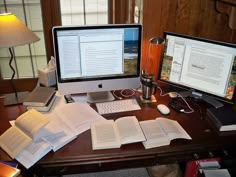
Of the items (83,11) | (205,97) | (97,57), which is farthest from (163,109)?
(83,11)

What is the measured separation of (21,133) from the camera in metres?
1.25

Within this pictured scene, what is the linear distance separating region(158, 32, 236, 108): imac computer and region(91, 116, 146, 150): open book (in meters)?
0.44

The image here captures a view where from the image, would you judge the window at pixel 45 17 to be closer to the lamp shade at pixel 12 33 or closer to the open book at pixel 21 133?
the lamp shade at pixel 12 33

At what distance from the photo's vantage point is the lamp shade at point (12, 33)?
145cm

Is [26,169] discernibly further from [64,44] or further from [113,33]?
[113,33]

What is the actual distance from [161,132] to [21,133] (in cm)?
69

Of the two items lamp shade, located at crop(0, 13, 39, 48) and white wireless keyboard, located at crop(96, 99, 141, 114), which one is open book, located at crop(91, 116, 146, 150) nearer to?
white wireless keyboard, located at crop(96, 99, 141, 114)

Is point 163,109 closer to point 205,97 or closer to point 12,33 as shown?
point 205,97

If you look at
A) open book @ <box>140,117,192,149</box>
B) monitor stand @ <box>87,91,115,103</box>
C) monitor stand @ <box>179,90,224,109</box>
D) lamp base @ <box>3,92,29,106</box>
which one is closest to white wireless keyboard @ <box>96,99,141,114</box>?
monitor stand @ <box>87,91,115,103</box>

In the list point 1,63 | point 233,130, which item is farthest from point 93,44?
point 1,63

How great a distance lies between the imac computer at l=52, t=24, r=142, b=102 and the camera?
1.48 metres

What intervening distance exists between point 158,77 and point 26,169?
99 cm

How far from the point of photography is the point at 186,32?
194 cm

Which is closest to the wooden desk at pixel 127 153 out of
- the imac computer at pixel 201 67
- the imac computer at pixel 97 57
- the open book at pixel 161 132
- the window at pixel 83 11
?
the open book at pixel 161 132
